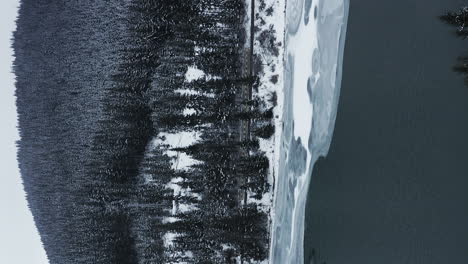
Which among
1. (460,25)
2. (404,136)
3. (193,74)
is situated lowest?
(404,136)

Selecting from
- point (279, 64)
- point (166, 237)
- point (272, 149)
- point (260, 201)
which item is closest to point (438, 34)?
point (279, 64)

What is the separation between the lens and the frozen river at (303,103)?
9.85 ft

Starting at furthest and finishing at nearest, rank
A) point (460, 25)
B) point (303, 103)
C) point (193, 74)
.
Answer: point (193, 74)
point (303, 103)
point (460, 25)

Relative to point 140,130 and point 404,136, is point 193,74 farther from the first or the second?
point 404,136

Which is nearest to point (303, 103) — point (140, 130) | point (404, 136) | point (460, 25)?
point (404, 136)

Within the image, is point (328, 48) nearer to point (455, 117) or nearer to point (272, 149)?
point (455, 117)

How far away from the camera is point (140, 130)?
4.07 m

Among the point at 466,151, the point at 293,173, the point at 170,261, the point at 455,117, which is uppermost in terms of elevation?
the point at 455,117

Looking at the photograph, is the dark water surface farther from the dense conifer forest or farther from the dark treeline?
the dense conifer forest

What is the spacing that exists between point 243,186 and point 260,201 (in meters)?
0.23

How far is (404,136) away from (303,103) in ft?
3.28

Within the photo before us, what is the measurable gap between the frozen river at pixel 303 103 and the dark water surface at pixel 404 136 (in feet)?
0.62

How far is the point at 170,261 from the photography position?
161 inches

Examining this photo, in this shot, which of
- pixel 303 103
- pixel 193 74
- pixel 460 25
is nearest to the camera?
pixel 460 25
